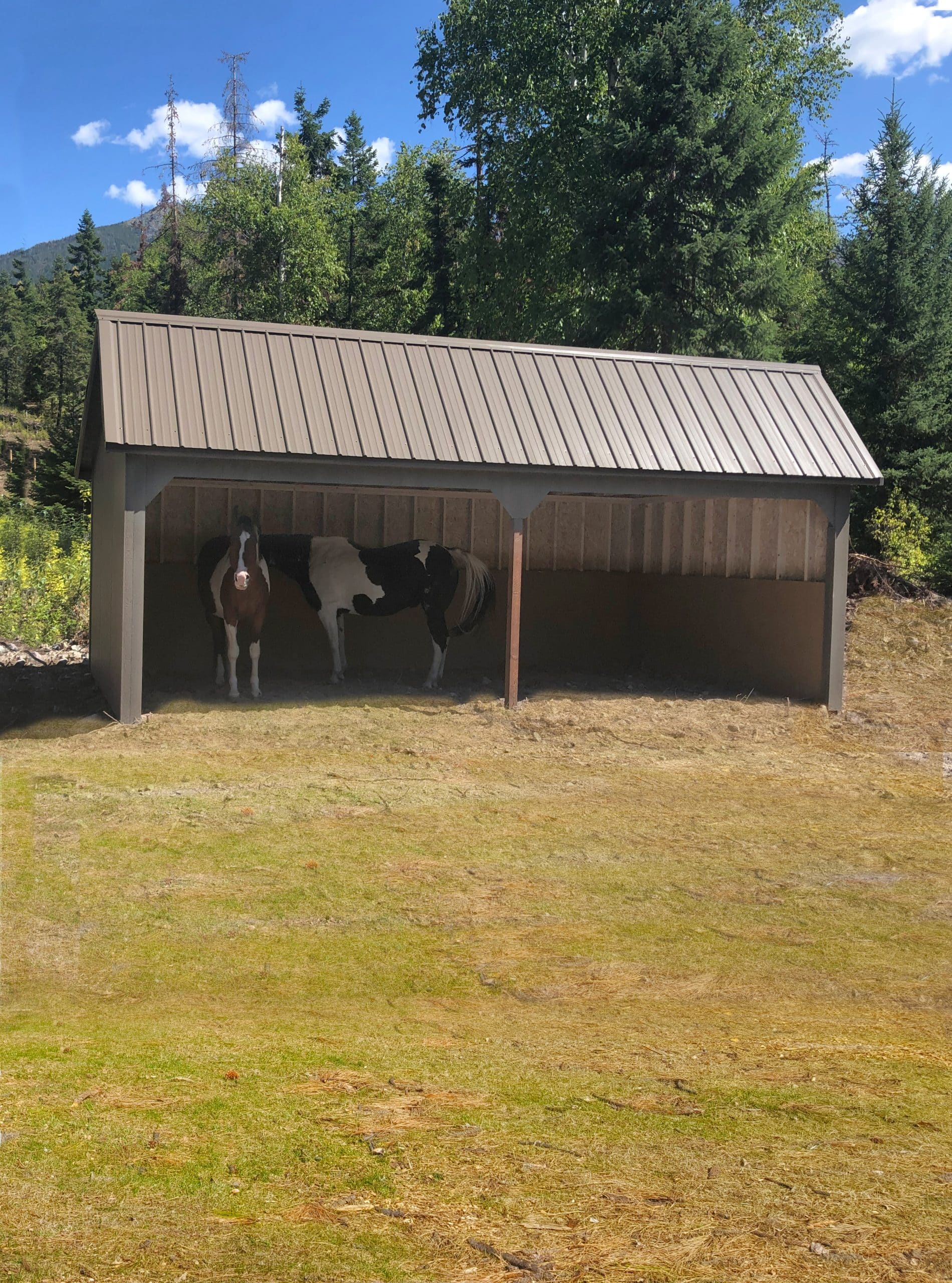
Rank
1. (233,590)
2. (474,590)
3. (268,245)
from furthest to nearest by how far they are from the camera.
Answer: (268,245) < (474,590) < (233,590)

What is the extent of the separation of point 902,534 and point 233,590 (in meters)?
11.8

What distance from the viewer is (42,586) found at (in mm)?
17656

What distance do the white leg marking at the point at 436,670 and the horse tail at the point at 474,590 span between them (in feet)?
1.49

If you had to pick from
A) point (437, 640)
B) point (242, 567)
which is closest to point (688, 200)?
point (437, 640)

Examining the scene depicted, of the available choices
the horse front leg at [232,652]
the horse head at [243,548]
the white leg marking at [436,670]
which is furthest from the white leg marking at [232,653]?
the white leg marking at [436,670]

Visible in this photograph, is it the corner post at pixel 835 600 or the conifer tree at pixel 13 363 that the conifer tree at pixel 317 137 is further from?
the corner post at pixel 835 600

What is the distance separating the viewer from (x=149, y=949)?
5.20m

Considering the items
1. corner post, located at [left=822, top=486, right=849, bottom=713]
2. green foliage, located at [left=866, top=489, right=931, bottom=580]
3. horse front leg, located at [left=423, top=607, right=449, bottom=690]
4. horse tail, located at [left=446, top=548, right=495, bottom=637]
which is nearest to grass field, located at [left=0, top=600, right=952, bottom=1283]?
corner post, located at [left=822, top=486, right=849, bottom=713]

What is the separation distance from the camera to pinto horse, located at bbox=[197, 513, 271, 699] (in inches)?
463

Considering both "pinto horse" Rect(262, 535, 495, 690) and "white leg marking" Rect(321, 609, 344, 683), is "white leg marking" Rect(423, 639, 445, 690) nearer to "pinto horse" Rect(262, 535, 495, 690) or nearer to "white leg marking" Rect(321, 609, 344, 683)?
"pinto horse" Rect(262, 535, 495, 690)

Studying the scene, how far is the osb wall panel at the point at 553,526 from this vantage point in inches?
528

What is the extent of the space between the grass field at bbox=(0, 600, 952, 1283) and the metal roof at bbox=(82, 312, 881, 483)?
291 centimetres

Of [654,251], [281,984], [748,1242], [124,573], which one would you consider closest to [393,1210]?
[748,1242]

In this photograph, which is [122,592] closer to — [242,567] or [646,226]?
[242,567]
